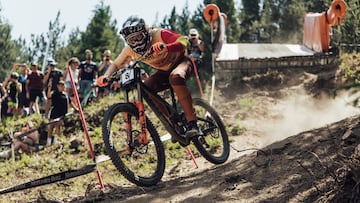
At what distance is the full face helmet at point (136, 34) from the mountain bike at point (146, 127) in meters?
0.29

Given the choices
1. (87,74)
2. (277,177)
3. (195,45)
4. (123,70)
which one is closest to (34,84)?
(87,74)

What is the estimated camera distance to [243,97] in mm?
12820

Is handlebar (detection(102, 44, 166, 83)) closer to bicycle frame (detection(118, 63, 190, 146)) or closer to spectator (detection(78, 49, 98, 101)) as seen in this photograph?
bicycle frame (detection(118, 63, 190, 146))

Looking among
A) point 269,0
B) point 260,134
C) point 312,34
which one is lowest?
point 260,134

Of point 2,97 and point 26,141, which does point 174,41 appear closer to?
point 26,141

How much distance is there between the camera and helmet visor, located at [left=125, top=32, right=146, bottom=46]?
5465 mm

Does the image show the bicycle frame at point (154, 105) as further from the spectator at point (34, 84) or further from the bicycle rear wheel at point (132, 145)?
the spectator at point (34, 84)

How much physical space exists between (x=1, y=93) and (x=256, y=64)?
757cm

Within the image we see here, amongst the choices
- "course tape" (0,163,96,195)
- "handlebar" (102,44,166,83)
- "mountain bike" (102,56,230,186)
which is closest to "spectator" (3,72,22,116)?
"mountain bike" (102,56,230,186)

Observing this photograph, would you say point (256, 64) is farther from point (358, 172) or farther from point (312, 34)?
point (358, 172)

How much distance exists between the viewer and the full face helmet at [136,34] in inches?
212

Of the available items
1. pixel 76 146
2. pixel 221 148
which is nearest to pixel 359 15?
pixel 221 148

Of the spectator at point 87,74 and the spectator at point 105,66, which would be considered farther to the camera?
the spectator at point 105,66

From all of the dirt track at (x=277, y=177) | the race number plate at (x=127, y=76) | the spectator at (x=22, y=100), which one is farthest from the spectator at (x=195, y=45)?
the race number plate at (x=127, y=76)
